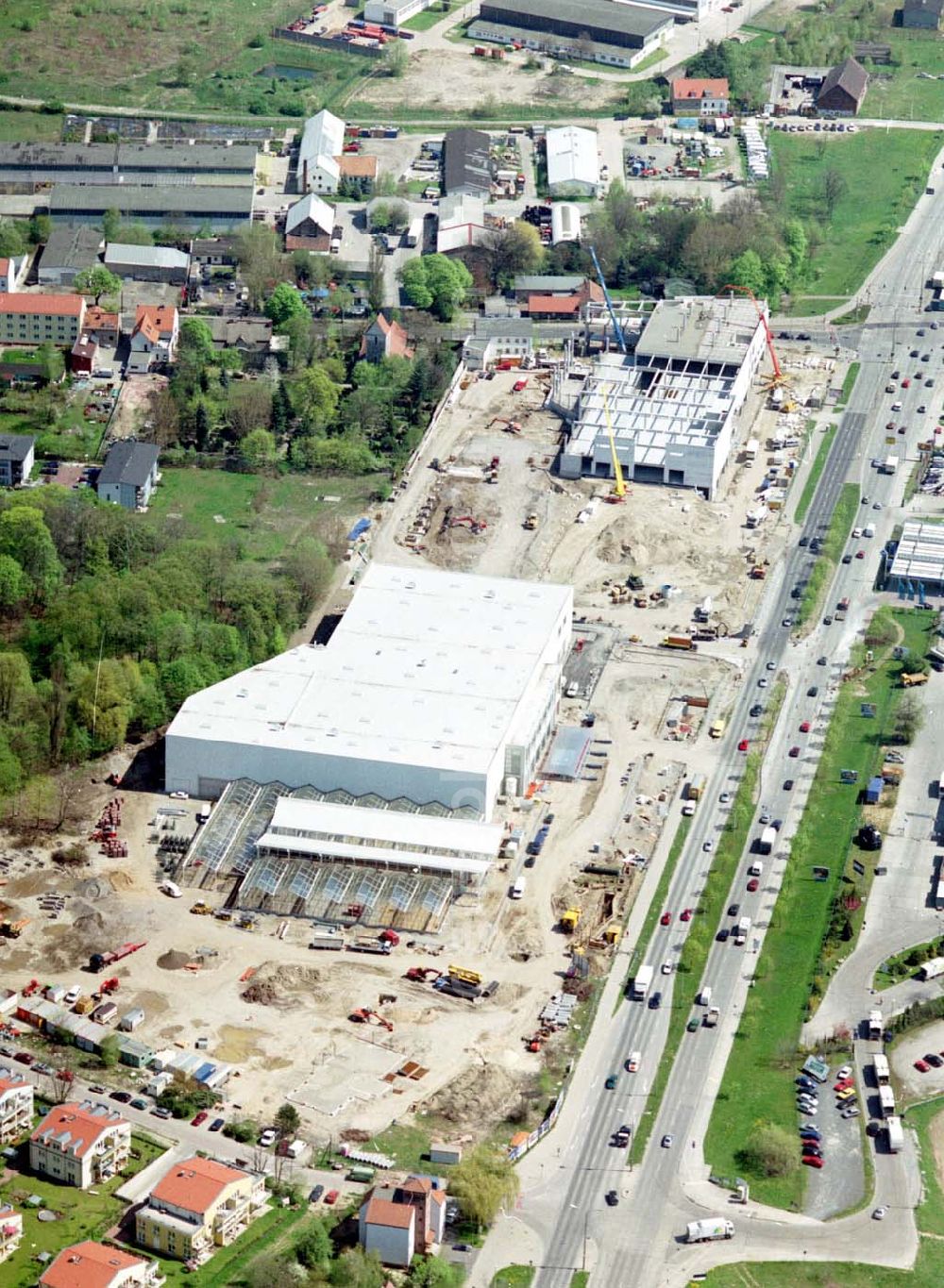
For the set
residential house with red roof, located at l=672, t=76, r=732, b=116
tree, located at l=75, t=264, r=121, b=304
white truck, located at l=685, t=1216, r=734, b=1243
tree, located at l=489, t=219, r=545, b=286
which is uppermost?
residential house with red roof, located at l=672, t=76, r=732, b=116

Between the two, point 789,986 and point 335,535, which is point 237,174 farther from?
point 789,986

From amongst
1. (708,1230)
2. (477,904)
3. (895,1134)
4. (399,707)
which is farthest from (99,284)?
(708,1230)

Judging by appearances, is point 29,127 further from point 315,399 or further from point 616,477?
point 616,477

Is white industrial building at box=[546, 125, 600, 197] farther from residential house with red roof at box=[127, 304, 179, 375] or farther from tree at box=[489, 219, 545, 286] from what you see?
residential house with red roof at box=[127, 304, 179, 375]

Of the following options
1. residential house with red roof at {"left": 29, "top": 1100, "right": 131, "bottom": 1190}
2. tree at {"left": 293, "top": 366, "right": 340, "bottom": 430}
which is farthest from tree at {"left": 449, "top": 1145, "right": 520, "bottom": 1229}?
tree at {"left": 293, "top": 366, "right": 340, "bottom": 430}

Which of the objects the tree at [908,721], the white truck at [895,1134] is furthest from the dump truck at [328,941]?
Result: the tree at [908,721]

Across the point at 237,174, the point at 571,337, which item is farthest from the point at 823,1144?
the point at 237,174

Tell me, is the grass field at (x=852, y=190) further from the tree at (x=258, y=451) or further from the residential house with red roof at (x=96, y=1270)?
the residential house with red roof at (x=96, y=1270)
